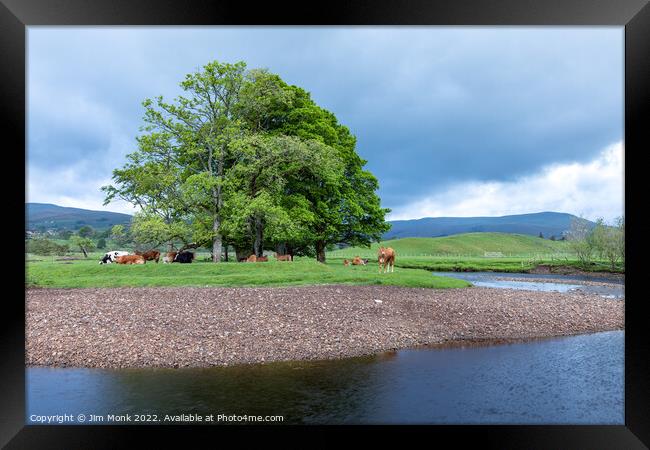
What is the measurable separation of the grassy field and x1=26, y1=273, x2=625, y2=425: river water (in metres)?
14.7

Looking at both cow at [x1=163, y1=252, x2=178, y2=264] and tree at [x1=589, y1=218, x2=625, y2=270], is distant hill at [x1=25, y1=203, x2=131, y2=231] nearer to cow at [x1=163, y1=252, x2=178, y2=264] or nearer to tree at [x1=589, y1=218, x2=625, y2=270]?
cow at [x1=163, y1=252, x2=178, y2=264]

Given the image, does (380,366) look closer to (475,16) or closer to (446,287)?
(475,16)

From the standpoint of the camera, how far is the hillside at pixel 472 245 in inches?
1834

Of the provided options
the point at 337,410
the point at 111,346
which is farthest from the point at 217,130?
the point at 337,410

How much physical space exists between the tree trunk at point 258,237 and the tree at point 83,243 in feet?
24.3

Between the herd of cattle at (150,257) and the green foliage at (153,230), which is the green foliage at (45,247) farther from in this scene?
the green foliage at (153,230)

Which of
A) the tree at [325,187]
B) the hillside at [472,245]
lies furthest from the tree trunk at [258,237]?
the hillside at [472,245]

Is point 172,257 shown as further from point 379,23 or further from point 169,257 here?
point 379,23

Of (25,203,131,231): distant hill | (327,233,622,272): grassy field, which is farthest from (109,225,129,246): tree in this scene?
(327,233,622,272): grassy field

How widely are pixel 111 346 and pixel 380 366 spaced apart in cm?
604

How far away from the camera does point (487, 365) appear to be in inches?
318

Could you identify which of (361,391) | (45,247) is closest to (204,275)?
(45,247)

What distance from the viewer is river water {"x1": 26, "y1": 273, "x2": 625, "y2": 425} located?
20.1 ft

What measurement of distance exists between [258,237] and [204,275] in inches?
167
